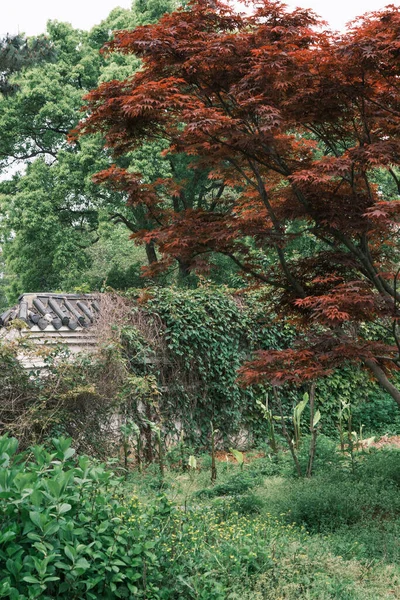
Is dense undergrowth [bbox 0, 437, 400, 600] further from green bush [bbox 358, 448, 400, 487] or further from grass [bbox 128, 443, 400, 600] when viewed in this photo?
green bush [bbox 358, 448, 400, 487]

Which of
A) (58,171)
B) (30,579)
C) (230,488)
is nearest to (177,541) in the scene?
(30,579)

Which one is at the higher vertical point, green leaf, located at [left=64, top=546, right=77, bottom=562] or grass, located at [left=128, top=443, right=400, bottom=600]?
green leaf, located at [left=64, top=546, right=77, bottom=562]

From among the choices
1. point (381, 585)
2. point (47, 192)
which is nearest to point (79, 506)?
point (381, 585)

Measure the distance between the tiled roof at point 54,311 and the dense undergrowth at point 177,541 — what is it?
9.34 feet

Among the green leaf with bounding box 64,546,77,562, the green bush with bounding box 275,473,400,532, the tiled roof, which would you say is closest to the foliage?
the tiled roof

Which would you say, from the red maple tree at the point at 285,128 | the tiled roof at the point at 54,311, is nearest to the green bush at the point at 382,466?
the red maple tree at the point at 285,128

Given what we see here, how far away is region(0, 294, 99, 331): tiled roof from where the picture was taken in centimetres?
793

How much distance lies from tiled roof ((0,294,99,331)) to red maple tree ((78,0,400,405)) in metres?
2.26

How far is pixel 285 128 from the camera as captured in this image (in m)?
5.68

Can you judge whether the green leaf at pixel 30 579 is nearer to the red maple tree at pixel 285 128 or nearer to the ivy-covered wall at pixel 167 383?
the red maple tree at pixel 285 128

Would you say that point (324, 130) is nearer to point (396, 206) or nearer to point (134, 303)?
point (396, 206)

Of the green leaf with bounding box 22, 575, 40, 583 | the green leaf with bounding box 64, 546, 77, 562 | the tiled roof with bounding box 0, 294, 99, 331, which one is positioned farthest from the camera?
the tiled roof with bounding box 0, 294, 99, 331

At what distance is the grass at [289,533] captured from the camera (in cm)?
354

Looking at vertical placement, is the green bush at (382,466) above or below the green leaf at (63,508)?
below
